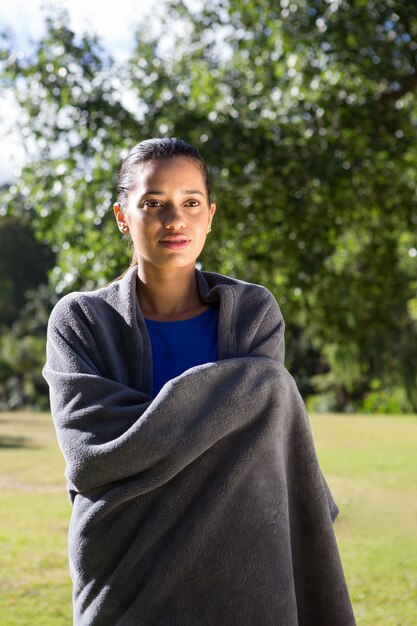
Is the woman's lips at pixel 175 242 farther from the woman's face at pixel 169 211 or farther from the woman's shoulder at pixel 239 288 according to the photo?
the woman's shoulder at pixel 239 288

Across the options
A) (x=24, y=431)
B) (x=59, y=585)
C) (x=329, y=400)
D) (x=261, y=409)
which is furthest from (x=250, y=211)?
(x=329, y=400)

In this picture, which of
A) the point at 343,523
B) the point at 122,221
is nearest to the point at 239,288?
the point at 122,221

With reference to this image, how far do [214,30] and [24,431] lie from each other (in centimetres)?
1243

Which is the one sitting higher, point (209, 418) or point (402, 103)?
point (402, 103)

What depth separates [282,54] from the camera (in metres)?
7.29

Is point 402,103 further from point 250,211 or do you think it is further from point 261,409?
point 261,409

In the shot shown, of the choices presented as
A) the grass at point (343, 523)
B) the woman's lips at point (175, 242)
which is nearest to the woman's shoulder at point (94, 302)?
the woman's lips at point (175, 242)

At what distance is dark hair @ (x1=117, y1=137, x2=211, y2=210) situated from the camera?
2092 mm

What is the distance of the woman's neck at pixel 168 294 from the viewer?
7.04ft

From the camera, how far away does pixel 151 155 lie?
2096 mm

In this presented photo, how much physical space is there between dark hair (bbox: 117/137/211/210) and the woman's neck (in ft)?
0.57

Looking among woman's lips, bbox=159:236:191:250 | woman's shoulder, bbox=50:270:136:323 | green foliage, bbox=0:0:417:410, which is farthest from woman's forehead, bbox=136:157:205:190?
green foliage, bbox=0:0:417:410

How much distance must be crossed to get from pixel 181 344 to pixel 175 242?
22cm

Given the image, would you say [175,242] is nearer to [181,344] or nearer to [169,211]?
[169,211]
